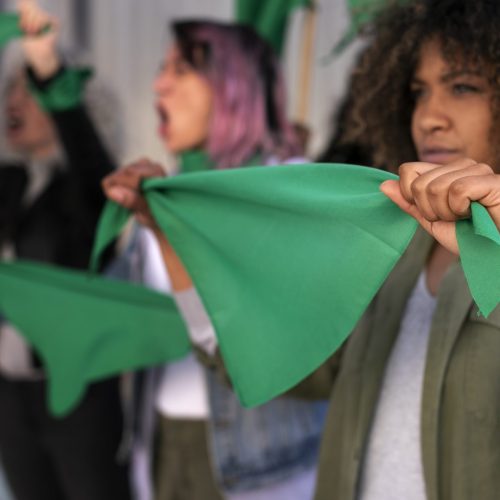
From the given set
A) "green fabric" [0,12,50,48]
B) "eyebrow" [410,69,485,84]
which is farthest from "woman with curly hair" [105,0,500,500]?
"green fabric" [0,12,50,48]

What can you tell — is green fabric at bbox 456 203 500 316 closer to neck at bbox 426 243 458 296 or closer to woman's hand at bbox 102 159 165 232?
neck at bbox 426 243 458 296

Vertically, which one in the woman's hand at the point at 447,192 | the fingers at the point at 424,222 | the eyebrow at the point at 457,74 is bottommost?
the fingers at the point at 424,222

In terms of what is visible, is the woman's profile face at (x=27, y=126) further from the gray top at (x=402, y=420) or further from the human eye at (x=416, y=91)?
the gray top at (x=402, y=420)

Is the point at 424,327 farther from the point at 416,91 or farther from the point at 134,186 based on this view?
the point at 134,186

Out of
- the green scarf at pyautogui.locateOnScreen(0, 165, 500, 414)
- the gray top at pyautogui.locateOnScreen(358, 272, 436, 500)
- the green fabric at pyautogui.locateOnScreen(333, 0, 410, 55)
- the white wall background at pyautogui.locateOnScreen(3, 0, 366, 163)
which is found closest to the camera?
the green scarf at pyautogui.locateOnScreen(0, 165, 500, 414)

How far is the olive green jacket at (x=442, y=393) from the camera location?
943 mm

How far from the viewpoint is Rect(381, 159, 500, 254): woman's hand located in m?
0.78

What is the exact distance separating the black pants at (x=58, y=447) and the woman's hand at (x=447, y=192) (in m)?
1.28

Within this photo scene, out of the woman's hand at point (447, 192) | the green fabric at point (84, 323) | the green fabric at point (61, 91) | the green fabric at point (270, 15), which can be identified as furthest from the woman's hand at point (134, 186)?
the green fabric at point (270, 15)

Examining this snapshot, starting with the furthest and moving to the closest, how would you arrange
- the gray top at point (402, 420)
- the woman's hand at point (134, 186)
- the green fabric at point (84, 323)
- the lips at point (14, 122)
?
1. the lips at point (14, 122)
2. the green fabric at point (84, 323)
3. the woman's hand at point (134, 186)
4. the gray top at point (402, 420)

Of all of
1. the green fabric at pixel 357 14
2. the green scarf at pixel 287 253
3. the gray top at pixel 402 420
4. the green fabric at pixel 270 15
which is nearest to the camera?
the green scarf at pixel 287 253

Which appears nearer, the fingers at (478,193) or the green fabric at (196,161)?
the fingers at (478,193)

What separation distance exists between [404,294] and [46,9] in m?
2.68

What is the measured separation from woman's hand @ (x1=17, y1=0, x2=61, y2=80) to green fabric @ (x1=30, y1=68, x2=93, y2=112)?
0.07 ft
